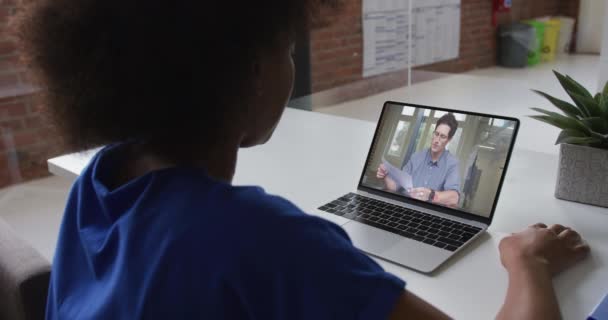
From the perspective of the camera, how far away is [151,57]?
0.55 meters

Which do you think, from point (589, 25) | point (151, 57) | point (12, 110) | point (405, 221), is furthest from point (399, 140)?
point (12, 110)

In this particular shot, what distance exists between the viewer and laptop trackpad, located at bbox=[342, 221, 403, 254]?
995 millimetres

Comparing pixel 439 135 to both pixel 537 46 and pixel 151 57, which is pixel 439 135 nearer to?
pixel 151 57

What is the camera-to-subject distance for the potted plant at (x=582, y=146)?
1.13 meters

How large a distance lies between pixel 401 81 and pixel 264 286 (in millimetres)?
3079

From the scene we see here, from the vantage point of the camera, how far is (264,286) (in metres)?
0.50

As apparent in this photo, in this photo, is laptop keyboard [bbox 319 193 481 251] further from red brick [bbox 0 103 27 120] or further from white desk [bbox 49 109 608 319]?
red brick [bbox 0 103 27 120]

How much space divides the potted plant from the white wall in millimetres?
983

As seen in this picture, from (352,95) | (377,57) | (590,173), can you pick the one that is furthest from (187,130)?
(377,57)

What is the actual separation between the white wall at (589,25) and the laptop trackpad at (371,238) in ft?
4.64

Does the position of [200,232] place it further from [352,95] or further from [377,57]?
[377,57]

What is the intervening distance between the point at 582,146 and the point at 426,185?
321 millimetres

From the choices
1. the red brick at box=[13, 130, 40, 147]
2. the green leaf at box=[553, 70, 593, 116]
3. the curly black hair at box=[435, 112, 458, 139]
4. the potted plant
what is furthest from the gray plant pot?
the red brick at box=[13, 130, 40, 147]

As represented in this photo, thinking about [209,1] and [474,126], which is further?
[474,126]
